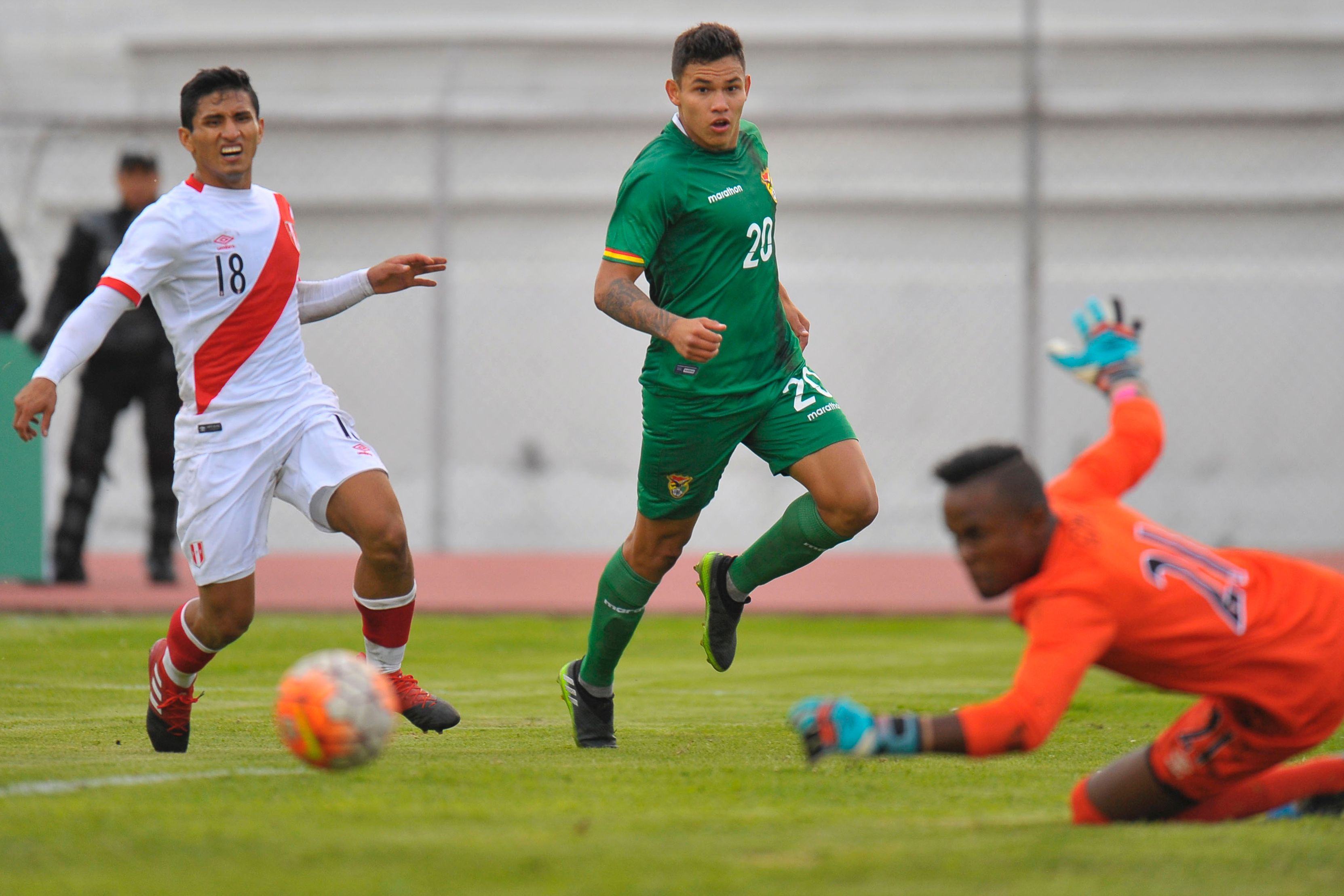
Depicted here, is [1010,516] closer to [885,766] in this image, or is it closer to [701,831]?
[701,831]

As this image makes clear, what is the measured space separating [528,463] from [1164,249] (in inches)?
224

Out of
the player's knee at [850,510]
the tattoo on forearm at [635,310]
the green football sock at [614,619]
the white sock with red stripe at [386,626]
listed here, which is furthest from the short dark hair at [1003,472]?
the white sock with red stripe at [386,626]

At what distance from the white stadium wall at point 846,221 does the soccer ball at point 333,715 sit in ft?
25.9

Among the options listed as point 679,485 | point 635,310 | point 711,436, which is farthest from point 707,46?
point 679,485

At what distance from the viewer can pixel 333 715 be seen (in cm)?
379

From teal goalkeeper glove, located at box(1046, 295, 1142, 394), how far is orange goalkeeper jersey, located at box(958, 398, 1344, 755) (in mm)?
85

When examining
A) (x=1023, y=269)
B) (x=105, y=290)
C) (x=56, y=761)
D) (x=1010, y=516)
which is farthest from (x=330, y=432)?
(x=1023, y=269)

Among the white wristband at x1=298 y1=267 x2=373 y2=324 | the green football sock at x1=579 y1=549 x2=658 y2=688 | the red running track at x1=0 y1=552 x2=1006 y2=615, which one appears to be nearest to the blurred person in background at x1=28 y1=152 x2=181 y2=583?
the red running track at x1=0 y1=552 x2=1006 y2=615

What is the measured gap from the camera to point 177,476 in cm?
474

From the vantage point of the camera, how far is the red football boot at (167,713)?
15.3 ft

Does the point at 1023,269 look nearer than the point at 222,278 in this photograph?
No

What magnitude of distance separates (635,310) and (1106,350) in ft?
5.09

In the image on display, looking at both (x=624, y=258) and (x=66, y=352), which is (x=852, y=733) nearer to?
(x=624, y=258)

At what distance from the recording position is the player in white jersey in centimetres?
466
